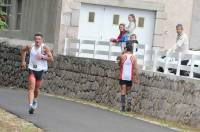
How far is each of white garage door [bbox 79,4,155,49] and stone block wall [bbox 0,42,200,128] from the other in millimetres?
1856

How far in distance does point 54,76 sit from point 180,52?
6.61 meters

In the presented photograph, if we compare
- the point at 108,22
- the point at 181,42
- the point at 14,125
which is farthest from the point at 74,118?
the point at 108,22

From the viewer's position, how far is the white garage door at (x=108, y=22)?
2484 cm

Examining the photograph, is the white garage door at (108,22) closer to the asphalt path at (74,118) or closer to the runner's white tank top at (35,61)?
the asphalt path at (74,118)

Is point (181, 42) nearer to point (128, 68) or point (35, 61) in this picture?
point (128, 68)

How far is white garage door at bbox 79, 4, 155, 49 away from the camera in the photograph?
24.8 meters

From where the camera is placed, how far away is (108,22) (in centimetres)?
2506

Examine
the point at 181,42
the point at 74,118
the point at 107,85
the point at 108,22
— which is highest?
the point at 108,22

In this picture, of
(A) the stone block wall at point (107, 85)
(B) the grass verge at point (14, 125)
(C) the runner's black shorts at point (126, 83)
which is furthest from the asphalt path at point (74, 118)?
(A) the stone block wall at point (107, 85)

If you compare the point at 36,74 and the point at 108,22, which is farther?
the point at 108,22

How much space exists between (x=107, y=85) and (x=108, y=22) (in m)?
4.61

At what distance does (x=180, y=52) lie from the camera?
1842 centimetres

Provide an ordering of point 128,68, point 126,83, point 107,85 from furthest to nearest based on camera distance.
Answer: point 107,85 < point 126,83 < point 128,68

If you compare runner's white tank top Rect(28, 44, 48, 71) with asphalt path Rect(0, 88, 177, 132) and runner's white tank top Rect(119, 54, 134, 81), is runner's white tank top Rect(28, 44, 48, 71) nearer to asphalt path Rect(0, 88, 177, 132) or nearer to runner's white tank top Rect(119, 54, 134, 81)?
asphalt path Rect(0, 88, 177, 132)
